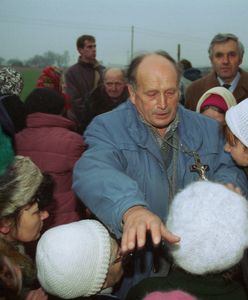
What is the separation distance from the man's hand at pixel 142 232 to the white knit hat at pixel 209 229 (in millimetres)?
229

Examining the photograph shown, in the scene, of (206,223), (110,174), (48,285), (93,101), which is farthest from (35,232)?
(93,101)

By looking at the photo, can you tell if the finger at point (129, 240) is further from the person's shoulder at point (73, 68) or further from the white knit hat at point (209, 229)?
the person's shoulder at point (73, 68)

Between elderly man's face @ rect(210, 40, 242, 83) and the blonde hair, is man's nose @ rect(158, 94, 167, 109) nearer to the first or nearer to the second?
the blonde hair

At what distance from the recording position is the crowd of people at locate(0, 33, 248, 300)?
1.68 meters

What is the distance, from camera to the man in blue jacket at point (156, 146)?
2.27 m

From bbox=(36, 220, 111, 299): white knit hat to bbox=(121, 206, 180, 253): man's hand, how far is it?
1.46ft

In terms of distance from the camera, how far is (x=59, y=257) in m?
1.88

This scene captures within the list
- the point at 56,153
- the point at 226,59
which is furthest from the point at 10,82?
the point at 226,59

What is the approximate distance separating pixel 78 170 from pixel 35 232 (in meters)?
0.47

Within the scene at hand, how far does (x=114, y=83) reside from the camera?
516 centimetres

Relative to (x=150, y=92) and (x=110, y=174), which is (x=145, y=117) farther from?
(x=110, y=174)

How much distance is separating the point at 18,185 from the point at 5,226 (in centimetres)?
21

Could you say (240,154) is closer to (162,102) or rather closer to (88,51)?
(162,102)

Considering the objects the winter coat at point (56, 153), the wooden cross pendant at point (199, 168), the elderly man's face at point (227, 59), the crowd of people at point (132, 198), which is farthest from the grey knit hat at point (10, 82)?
the elderly man's face at point (227, 59)
